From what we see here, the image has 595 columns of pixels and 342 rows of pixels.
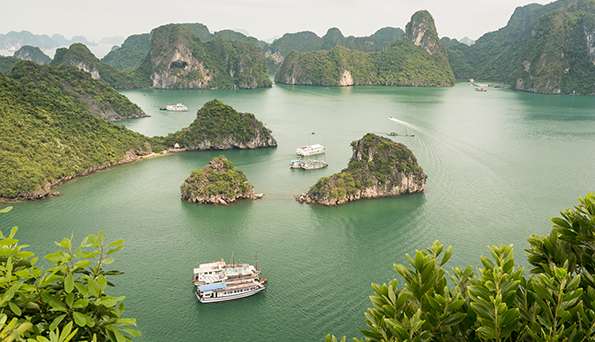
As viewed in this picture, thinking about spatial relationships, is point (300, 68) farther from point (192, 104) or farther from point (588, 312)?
point (588, 312)

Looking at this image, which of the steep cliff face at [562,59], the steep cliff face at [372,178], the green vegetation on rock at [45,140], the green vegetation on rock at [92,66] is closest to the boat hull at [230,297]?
the steep cliff face at [372,178]

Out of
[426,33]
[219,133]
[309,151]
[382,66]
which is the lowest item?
[309,151]

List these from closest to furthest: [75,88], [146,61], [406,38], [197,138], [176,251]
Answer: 1. [176,251]
2. [197,138]
3. [75,88]
4. [146,61]
5. [406,38]

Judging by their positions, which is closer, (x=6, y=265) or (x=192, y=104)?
(x=6, y=265)

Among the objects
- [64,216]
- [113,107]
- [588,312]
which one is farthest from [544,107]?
[588,312]

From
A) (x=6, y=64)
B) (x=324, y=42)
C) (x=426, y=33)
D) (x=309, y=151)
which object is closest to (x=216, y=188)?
(x=309, y=151)

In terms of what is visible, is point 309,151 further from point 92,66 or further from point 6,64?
point 6,64

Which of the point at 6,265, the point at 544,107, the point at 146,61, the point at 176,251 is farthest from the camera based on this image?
the point at 146,61
